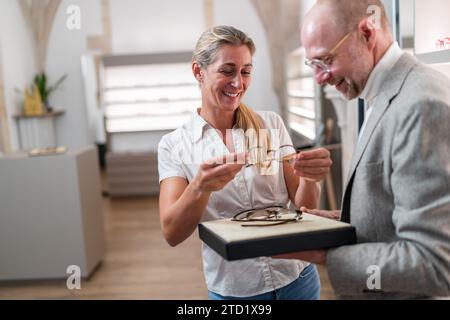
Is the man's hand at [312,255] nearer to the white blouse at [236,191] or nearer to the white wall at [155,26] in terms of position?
the white blouse at [236,191]

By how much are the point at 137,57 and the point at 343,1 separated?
701mm

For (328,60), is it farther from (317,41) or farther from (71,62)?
(71,62)

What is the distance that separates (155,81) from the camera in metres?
1.32

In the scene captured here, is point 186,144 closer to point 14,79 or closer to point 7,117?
point 14,79

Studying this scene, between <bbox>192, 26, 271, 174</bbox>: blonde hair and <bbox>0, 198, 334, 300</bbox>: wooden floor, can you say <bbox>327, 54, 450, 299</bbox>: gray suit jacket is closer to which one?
<bbox>192, 26, 271, 174</bbox>: blonde hair

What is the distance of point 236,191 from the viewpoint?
43.5 inches

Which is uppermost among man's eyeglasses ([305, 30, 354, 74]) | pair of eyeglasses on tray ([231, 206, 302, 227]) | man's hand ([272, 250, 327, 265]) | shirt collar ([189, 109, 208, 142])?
man's eyeglasses ([305, 30, 354, 74])

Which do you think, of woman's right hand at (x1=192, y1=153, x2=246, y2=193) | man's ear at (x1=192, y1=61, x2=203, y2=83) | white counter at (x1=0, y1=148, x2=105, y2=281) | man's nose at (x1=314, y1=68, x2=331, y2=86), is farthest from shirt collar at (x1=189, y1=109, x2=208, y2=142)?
white counter at (x1=0, y1=148, x2=105, y2=281)

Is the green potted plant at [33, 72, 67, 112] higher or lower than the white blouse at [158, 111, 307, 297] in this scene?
higher

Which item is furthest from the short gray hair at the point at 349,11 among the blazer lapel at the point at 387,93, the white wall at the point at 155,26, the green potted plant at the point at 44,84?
the green potted plant at the point at 44,84

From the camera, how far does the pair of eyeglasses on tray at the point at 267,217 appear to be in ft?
2.97

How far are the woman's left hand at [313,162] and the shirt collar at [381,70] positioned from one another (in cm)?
16

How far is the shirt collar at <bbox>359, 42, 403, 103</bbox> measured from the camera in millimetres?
837

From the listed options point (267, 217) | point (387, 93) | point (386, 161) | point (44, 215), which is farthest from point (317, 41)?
point (44, 215)
